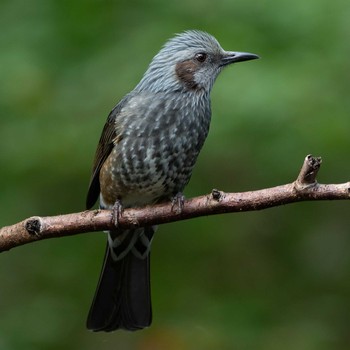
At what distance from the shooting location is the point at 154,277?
5.52 meters

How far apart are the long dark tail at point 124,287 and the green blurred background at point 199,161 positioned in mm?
450

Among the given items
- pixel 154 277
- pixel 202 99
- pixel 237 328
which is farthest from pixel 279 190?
pixel 154 277

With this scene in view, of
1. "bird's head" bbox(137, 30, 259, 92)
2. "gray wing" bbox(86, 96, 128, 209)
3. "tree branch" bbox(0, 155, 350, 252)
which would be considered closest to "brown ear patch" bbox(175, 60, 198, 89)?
"bird's head" bbox(137, 30, 259, 92)

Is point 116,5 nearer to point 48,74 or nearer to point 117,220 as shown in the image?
point 48,74

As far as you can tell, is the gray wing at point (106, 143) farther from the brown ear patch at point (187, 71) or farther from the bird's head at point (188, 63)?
the brown ear patch at point (187, 71)

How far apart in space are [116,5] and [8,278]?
1.91 m

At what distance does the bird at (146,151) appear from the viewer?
15.1 ft

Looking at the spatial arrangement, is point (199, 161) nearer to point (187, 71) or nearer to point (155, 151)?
point (187, 71)

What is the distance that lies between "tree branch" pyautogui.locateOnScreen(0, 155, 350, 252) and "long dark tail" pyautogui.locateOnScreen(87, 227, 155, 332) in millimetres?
852

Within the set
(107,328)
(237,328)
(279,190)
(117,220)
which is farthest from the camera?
(237,328)

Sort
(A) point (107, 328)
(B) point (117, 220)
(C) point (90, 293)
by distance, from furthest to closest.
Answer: (C) point (90, 293) → (A) point (107, 328) → (B) point (117, 220)

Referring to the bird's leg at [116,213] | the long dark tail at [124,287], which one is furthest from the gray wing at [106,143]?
the bird's leg at [116,213]

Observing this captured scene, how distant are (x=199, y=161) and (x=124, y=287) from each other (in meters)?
0.97

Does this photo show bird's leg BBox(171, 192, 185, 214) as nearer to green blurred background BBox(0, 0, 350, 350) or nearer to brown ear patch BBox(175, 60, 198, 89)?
green blurred background BBox(0, 0, 350, 350)
